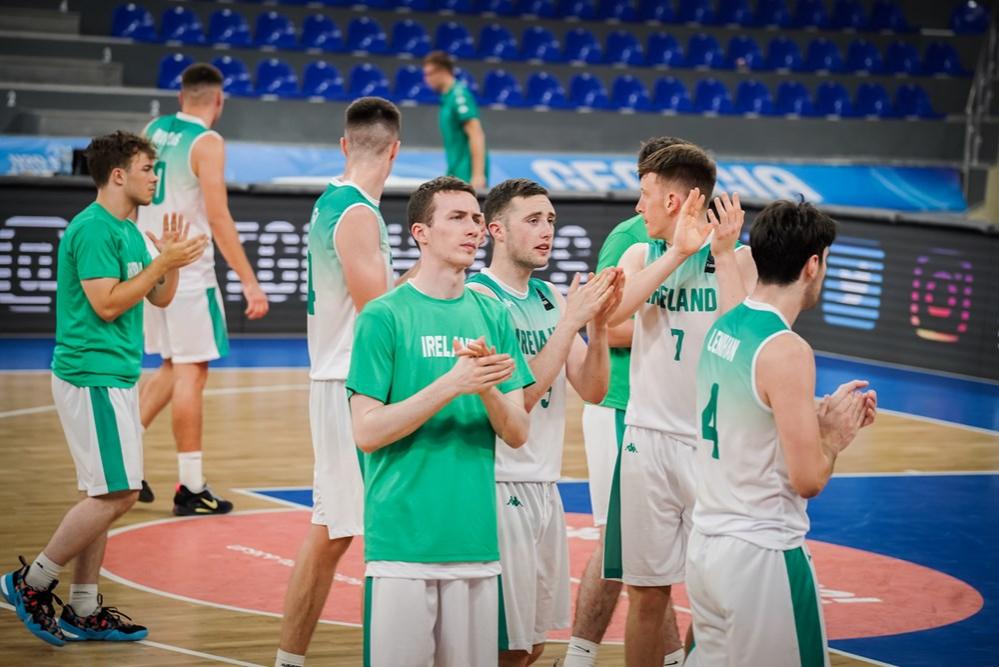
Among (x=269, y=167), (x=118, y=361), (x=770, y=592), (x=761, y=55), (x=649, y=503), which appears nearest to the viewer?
A: (x=770, y=592)

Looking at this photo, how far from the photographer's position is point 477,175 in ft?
47.4

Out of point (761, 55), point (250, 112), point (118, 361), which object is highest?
point (761, 55)

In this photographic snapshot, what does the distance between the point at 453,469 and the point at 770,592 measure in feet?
Answer: 3.04

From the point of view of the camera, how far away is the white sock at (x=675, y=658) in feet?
19.1

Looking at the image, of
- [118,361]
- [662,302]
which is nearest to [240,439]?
[118,361]

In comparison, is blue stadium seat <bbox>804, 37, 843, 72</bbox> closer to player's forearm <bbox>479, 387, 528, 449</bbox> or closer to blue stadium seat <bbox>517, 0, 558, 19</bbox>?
blue stadium seat <bbox>517, 0, 558, 19</bbox>

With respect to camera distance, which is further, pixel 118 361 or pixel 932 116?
pixel 932 116

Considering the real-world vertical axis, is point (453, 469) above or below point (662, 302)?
below

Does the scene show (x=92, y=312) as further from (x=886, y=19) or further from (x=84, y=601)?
(x=886, y=19)

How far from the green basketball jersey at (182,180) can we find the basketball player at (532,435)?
4.04 meters

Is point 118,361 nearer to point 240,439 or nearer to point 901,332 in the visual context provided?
point 240,439

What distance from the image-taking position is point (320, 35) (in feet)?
67.6

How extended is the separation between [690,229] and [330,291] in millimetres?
1511

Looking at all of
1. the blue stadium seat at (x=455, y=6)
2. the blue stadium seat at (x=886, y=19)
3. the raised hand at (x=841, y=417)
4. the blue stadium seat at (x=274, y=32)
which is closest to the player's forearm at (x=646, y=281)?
the raised hand at (x=841, y=417)
